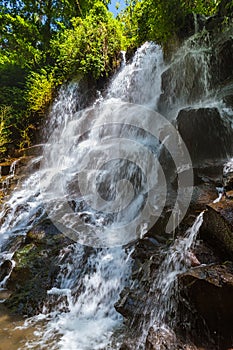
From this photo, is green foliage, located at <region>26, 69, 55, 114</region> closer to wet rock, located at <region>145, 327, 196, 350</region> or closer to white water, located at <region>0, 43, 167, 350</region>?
white water, located at <region>0, 43, 167, 350</region>

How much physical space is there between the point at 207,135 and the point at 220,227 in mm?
2592

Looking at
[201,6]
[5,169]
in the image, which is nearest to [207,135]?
[201,6]

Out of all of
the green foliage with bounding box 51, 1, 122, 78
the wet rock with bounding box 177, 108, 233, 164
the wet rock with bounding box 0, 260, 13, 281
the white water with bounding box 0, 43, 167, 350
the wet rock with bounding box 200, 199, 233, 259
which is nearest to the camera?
the wet rock with bounding box 200, 199, 233, 259

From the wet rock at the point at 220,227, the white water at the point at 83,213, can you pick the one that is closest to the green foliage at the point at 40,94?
the white water at the point at 83,213

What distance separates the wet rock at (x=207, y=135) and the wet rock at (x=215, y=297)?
281 cm

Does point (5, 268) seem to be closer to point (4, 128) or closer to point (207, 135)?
point (207, 135)

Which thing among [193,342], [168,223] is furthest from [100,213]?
[193,342]

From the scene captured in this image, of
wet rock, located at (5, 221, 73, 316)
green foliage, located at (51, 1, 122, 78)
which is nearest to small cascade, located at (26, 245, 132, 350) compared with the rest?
wet rock, located at (5, 221, 73, 316)

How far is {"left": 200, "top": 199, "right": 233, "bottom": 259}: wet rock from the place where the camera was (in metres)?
3.35

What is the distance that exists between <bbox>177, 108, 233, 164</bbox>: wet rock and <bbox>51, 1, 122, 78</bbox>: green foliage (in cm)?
680

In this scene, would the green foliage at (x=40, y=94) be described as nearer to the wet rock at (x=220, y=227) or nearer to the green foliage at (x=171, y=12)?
the green foliage at (x=171, y=12)

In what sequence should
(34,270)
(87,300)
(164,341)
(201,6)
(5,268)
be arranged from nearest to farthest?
(164,341)
(87,300)
(34,270)
(5,268)
(201,6)

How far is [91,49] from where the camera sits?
1151 cm

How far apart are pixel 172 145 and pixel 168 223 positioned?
6.18 feet
